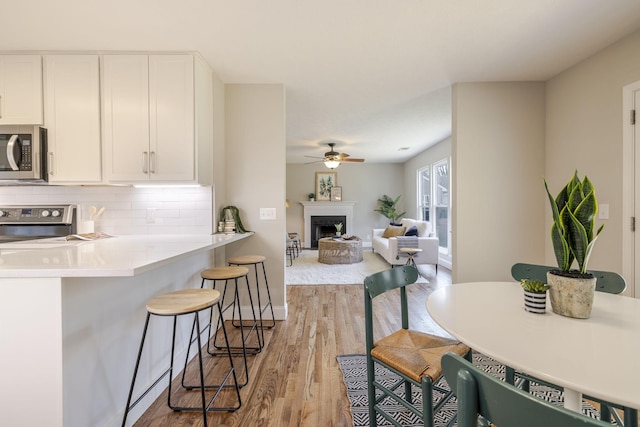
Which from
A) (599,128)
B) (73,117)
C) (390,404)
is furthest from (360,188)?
(390,404)

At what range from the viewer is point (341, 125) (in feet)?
14.7

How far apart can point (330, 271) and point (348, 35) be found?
3.92 meters

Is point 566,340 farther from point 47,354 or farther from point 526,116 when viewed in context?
point 526,116

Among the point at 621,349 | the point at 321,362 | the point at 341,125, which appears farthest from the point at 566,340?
the point at 341,125

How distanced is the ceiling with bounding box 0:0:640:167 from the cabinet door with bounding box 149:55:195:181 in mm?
150

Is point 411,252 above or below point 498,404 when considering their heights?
below

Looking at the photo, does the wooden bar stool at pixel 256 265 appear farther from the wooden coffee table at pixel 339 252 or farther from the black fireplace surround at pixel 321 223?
the black fireplace surround at pixel 321 223

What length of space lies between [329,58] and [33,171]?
2630 mm

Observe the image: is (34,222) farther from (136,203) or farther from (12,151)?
(136,203)

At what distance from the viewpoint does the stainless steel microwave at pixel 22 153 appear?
7.33 feet

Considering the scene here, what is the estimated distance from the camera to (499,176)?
2.88 meters

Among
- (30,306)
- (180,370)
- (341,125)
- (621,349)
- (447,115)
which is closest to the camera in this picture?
(621,349)

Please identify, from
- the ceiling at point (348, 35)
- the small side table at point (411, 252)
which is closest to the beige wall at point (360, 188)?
the small side table at point (411, 252)

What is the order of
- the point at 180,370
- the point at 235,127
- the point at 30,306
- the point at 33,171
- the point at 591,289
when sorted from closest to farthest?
the point at 591,289 < the point at 30,306 < the point at 180,370 < the point at 33,171 < the point at 235,127
